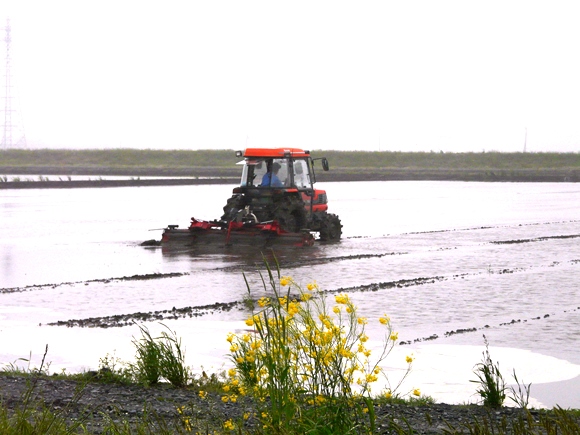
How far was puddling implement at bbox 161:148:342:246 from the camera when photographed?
23.6 metres

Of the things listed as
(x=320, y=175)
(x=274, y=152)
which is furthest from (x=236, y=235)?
(x=320, y=175)

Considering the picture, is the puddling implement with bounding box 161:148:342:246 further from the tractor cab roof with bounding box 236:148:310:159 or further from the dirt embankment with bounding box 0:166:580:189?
the dirt embankment with bounding box 0:166:580:189

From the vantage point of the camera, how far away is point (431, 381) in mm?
10234

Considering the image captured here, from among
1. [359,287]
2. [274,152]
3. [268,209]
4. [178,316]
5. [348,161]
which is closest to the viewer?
[178,316]

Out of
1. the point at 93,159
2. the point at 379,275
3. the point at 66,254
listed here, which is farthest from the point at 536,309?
the point at 93,159

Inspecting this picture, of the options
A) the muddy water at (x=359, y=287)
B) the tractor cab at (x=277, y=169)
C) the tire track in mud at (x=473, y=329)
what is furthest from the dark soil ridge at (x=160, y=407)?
the tractor cab at (x=277, y=169)

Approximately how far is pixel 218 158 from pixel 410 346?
326 ft

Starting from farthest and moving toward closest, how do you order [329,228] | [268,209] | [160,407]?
[329,228] < [268,209] < [160,407]

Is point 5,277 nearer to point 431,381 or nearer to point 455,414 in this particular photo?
point 431,381

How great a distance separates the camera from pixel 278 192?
24.5m

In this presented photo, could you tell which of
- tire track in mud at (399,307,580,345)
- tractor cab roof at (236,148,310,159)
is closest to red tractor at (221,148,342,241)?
tractor cab roof at (236,148,310,159)

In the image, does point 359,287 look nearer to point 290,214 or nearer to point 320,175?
point 290,214

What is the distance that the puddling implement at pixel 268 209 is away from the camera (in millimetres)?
23594

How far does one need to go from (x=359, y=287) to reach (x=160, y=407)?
936 cm
